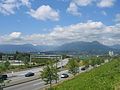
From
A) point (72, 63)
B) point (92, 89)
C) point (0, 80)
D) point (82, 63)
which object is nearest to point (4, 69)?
point (72, 63)

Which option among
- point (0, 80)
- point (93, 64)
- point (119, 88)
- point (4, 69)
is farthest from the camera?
point (93, 64)

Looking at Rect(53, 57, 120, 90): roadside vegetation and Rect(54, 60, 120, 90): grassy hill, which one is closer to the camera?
Rect(54, 60, 120, 90): grassy hill

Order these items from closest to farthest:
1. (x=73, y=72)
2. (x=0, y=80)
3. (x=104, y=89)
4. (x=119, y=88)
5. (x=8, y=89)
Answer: (x=119, y=88), (x=104, y=89), (x=0, y=80), (x=8, y=89), (x=73, y=72)

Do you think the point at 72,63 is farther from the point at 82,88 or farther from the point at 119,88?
the point at 119,88

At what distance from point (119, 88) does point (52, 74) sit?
1325 inches

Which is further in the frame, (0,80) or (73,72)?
(73,72)

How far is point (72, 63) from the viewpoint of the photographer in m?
86.1

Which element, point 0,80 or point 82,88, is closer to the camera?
point 82,88

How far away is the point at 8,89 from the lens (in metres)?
57.2

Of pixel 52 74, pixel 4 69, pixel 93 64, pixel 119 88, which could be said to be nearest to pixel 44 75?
pixel 52 74

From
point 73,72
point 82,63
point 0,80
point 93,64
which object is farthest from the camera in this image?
point 82,63

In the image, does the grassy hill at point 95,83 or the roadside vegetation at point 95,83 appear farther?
the roadside vegetation at point 95,83

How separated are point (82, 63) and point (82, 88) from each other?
12754cm

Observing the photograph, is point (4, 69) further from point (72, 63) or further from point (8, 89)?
point (8, 89)
